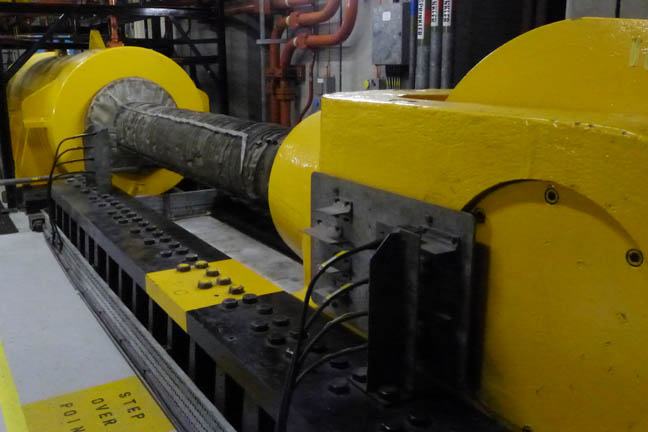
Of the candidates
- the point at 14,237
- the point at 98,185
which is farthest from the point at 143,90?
the point at 14,237

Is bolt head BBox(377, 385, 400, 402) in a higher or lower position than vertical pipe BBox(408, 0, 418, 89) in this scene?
lower

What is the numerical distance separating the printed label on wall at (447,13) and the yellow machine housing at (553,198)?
8.26 ft

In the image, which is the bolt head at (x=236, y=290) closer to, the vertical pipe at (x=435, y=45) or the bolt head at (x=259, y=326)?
the bolt head at (x=259, y=326)

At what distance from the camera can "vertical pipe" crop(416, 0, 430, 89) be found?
3.83 metres

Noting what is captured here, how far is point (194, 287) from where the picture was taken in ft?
6.64

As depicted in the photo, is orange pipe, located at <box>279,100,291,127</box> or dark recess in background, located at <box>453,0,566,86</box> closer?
dark recess in background, located at <box>453,0,566,86</box>

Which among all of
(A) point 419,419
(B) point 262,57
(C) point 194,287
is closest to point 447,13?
(C) point 194,287

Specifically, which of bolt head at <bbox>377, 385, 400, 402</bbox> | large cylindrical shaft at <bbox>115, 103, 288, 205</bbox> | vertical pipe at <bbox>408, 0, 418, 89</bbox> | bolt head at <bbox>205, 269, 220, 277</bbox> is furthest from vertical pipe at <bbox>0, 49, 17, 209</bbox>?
bolt head at <bbox>377, 385, 400, 402</bbox>

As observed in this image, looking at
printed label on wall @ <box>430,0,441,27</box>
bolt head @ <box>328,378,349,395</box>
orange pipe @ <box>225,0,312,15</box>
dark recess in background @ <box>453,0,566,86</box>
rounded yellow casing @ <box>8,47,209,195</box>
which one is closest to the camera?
bolt head @ <box>328,378,349,395</box>

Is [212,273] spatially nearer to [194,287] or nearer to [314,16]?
[194,287]

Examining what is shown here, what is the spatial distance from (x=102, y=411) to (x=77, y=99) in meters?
2.84

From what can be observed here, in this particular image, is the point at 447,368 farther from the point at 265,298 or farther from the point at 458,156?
the point at 265,298

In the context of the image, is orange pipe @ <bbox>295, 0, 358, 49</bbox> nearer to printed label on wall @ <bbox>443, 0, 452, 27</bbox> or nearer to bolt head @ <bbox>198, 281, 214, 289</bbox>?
printed label on wall @ <bbox>443, 0, 452, 27</bbox>

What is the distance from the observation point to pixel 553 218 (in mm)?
1016
